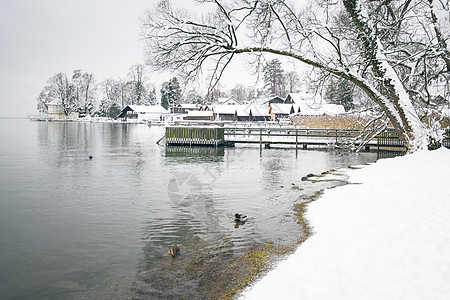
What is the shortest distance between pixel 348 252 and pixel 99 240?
17.8 ft

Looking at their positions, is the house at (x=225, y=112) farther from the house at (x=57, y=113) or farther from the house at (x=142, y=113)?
the house at (x=57, y=113)

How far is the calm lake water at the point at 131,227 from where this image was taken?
19.6 ft

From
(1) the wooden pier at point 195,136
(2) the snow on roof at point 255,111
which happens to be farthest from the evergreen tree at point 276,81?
(1) the wooden pier at point 195,136

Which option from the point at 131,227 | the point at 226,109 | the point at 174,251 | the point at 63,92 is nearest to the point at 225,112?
the point at 226,109

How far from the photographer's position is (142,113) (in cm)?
11150

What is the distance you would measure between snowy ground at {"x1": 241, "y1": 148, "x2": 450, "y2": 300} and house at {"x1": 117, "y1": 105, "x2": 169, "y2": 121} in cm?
10438

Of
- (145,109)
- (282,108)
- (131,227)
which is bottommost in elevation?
(131,227)

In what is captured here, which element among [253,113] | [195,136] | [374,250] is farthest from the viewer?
[253,113]

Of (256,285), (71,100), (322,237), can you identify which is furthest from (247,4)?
(71,100)

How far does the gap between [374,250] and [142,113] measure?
362 ft

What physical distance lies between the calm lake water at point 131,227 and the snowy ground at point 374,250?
0.99 m

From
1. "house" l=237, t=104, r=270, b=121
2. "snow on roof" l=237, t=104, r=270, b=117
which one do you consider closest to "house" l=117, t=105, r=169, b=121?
"house" l=237, t=104, r=270, b=121

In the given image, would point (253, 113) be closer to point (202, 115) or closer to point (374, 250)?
point (202, 115)

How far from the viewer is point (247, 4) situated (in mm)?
14109
